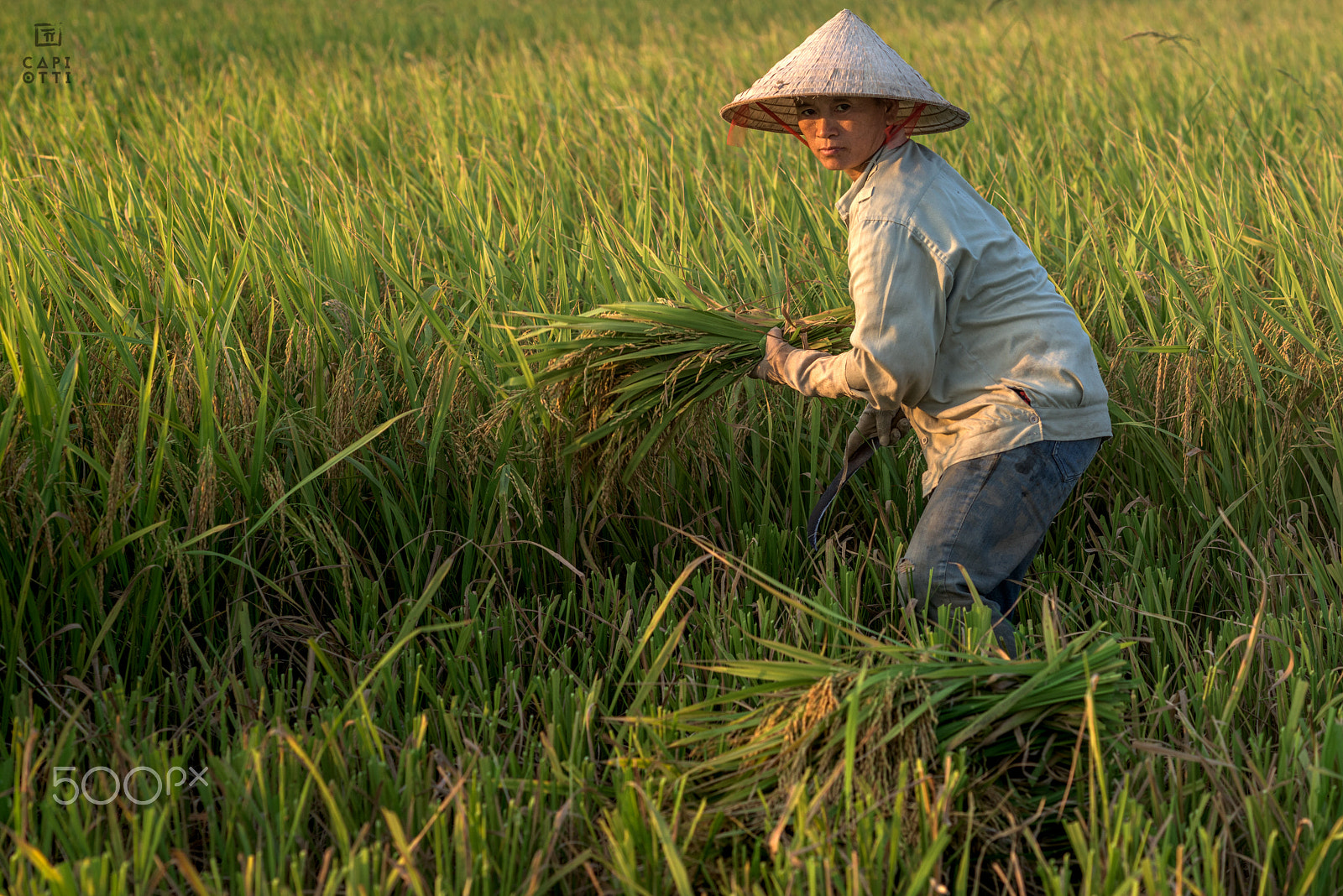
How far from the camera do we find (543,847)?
1302 millimetres

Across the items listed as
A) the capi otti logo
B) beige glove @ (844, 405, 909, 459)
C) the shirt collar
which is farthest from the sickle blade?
the capi otti logo

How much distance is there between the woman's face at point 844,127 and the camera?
1.85m

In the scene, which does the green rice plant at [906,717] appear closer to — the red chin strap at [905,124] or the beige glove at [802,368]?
the beige glove at [802,368]

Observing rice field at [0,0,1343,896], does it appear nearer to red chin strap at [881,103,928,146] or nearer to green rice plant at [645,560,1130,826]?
green rice plant at [645,560,1130,826]

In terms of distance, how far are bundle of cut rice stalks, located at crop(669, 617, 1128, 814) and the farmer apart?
0.35 m

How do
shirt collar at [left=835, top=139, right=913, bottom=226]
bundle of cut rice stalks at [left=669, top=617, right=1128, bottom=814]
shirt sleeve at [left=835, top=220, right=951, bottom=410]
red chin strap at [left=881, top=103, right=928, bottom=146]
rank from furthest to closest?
1. red chin strap at [left=881, top=103, right=928, bottom=146]
2. shirt collar at [left=835, top=139, right=913, bottom=226]
3. shirt sleeve at [left=835, top=220, right=951, bottom=410]
4. bundle of cut rice stalks at [left=669, top=617, right=1128, bottom=814]

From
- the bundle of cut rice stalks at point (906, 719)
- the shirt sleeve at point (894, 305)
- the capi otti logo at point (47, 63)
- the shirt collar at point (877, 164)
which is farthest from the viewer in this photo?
the capi otti logo at point (47, 63)

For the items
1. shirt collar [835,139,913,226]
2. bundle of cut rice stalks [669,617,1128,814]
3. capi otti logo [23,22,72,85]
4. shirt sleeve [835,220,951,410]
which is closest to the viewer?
bundle of cut rice stalks [669,617,1128,814]

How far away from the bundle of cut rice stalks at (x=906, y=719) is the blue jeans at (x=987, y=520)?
37 centimetres

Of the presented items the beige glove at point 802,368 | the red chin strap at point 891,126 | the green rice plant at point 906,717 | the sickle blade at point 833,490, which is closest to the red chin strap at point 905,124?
the red chin strap at point 891,126

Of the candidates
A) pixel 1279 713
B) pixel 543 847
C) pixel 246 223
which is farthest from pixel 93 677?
pixel 1279 713

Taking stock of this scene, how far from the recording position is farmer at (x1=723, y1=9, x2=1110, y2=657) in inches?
67.1

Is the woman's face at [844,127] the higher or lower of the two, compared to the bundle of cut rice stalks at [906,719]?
higher
